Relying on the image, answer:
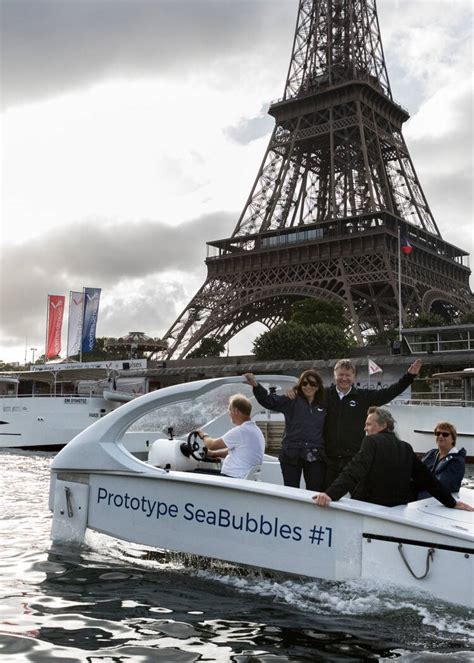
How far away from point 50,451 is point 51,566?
22.6 metres

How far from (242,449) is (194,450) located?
110 cm

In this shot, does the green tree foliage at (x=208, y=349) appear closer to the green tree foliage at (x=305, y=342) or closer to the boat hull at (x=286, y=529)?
the green tree foliage at (x=305, y=342)

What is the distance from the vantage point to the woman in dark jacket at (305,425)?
21.4 feet

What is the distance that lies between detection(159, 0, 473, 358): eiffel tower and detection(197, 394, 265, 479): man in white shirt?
4295 centimetres

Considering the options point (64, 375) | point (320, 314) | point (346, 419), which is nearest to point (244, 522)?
point (346, 419)

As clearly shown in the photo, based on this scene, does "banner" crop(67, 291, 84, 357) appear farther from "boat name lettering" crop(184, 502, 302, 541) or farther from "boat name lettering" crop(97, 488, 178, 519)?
"boat name lettering" crop(184, 502, 302, 541)

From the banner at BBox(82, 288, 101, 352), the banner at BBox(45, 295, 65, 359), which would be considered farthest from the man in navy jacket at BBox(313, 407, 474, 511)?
the banner at BBox(45, 295, 65, 359)

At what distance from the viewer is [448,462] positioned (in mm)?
6328

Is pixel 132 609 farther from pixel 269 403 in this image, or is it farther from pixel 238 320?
pixel 238 320

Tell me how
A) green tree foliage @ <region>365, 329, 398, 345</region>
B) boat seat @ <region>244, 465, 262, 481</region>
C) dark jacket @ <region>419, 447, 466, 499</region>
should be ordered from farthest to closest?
green tree foliage @ <region>365, 329, 398, 345</region>, boat seat @ <region>244, 465, 262, 481</region>, dark jacket @ <region>419, 447, 466, 499</region>

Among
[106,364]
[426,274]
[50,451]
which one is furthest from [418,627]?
[426,274]

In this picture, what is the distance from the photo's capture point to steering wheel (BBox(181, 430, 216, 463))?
7.61 metres

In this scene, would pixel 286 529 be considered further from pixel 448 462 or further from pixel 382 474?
pixel 448 462

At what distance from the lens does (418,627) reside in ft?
16.6
